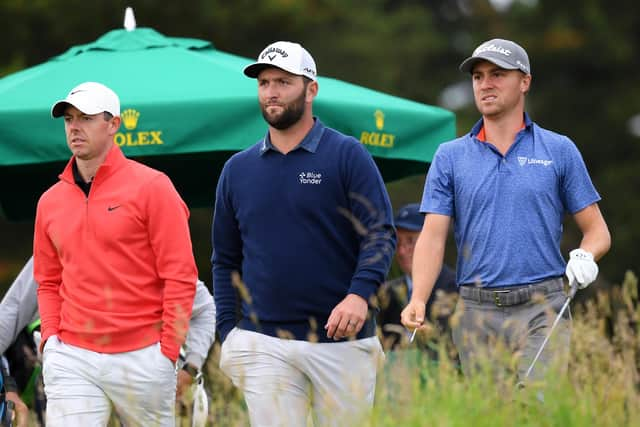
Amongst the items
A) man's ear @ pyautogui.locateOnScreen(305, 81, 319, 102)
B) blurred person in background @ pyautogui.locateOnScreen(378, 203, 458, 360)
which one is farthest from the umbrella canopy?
man's ear @ pyautogui.locateOnScreen(305, 81, 319, 102)

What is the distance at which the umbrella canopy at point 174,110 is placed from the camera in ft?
22.7

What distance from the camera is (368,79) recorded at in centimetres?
2094

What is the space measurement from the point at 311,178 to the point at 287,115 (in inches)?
11.2

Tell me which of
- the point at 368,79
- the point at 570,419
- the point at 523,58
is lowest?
the point at 570,419

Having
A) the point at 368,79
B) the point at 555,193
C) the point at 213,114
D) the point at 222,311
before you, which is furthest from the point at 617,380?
the point at 368,79

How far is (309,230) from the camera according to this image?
17.2 feet

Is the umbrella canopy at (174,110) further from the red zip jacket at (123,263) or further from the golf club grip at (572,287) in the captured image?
the golf club grip at (572,287)

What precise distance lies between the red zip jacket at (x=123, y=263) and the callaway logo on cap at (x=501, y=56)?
1.36m

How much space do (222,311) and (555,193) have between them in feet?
4.73

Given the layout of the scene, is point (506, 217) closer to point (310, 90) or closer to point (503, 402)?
point (310, 90)

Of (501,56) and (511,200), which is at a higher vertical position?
(501,56)

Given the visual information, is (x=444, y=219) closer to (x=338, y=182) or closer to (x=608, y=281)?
(x=338, y=182)

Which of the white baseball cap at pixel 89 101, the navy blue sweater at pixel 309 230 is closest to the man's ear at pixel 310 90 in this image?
the navy blue sweater at pixel 309 230

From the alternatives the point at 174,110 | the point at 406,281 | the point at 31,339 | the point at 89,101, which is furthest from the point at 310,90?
the point at 406,281
